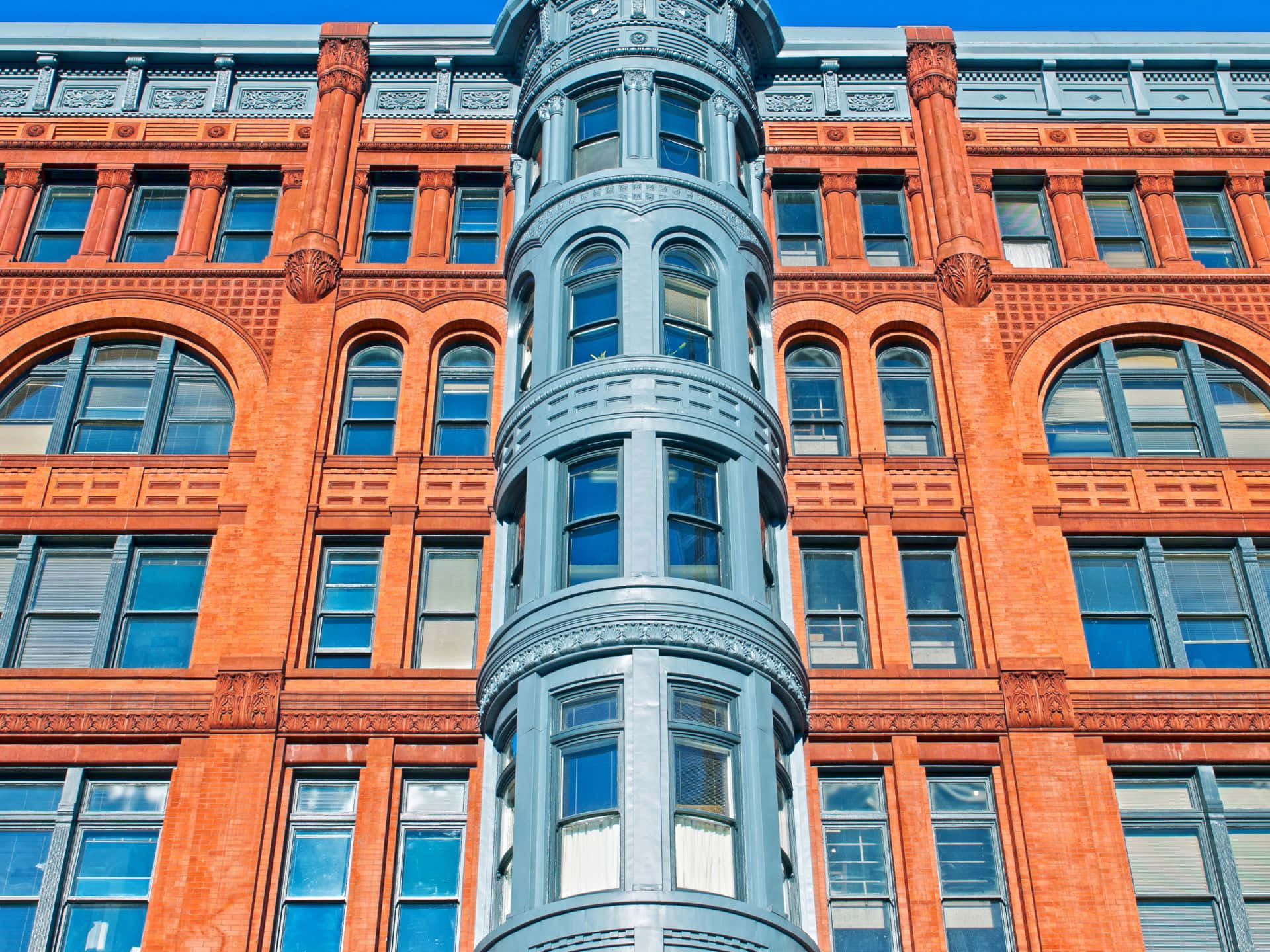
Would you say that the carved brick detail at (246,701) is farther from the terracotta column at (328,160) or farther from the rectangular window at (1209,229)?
the rectangular window at (1209,229)

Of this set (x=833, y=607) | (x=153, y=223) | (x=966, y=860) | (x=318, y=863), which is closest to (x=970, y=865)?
(x=966, y=860)

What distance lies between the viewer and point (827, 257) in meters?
26.6

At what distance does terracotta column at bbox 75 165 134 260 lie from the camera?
2659 cm

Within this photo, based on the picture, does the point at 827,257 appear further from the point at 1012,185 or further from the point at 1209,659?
the point at 1209,659

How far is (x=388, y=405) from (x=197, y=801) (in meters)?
7.06

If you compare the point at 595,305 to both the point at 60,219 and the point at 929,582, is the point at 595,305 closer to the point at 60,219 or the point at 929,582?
the point at 929,582

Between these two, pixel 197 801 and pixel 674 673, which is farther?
pixel 197 801

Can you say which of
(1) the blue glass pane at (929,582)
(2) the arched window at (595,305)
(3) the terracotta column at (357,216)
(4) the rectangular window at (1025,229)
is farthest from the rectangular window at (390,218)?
(4) the rectangular window at (1025,229)

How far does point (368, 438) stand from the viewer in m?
24.7

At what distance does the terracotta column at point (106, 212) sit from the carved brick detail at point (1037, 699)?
15.7m

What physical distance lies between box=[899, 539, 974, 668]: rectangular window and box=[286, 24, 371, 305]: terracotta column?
33.1ft

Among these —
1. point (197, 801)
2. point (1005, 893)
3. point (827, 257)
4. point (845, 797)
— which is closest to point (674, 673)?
point (845, 797)

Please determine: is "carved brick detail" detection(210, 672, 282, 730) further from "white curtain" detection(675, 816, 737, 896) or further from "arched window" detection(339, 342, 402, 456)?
"white curtain" detection(675, 816, 737, 896)

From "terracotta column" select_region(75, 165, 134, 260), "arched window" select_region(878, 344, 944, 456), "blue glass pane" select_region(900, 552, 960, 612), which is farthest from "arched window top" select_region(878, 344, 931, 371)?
"terracotta column" select_region(75, 165, 134, 260)
